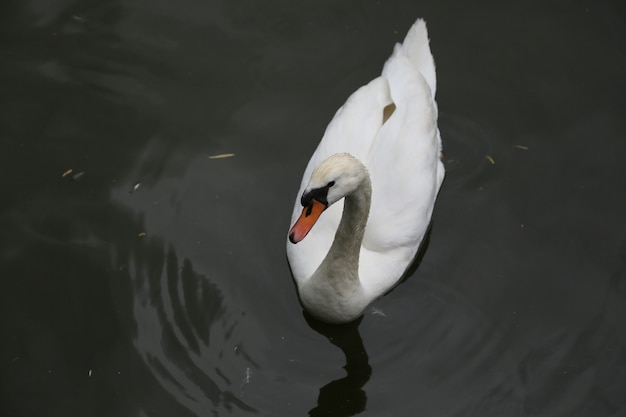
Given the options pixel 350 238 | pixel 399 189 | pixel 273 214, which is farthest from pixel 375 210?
pixel 273 214

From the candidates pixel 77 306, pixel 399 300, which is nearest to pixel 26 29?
pixel 77 306

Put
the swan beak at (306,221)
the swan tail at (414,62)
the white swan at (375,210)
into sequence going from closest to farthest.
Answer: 1. the swan beak at (306,221)
2. the white swan at (375,210)
3. the swan tail at (414,62)

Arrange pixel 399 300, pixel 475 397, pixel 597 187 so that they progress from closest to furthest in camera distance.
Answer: pixel 475 397 < pixel 399 300 < pixel 597 187

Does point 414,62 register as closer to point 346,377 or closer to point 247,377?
point 346,377

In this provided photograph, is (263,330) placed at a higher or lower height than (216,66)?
lower

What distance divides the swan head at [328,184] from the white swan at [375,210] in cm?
36

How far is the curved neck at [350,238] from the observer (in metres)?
5.37

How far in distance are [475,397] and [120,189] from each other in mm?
3190

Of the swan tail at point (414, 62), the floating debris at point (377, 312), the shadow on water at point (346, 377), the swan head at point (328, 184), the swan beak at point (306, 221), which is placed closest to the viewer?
the swan head at point (328, 184)

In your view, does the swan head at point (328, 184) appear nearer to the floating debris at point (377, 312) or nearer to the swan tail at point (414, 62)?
the floating debris at point (377, 312)

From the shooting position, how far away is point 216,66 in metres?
7.79

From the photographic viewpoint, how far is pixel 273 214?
22.4 ft

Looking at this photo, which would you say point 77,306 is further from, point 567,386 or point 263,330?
point 567,386

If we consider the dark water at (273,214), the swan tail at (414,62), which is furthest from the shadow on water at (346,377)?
the swan tail at (414,62)
